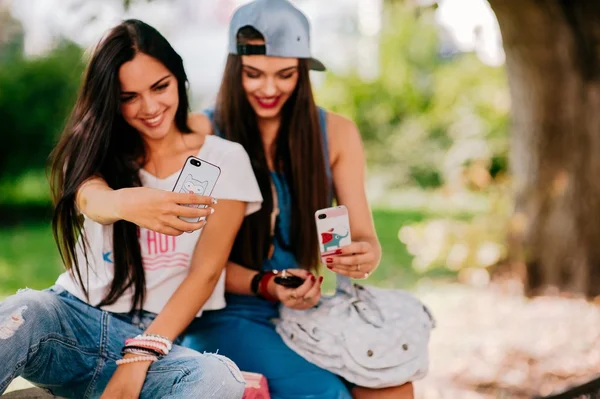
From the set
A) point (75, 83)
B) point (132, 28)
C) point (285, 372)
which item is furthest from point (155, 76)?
point (75, 83)

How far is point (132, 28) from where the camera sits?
260cm

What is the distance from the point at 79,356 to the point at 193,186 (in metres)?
0.60

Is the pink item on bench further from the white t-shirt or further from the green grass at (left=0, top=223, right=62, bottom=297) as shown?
the green grass at (left=0, top=223, right=62, bottom=297)

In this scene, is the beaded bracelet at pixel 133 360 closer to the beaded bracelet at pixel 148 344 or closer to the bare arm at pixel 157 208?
the beaded bracelet at pixel 148 344

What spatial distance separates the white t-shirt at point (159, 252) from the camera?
2.61 m

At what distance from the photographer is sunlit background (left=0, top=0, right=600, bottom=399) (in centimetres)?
493

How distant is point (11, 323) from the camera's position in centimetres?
221

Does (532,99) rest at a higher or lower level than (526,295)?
higher

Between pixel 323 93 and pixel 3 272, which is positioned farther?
pixel 323 93

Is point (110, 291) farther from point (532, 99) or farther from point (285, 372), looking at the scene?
point (532, 99)

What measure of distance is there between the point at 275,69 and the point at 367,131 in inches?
361

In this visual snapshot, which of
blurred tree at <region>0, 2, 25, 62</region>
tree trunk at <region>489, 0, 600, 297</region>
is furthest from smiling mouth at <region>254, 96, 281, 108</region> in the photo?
blurred tree at <region>0, 2, 25, 62</region>

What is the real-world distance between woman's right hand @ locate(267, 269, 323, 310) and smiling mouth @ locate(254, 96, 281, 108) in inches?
Answer: 25.2

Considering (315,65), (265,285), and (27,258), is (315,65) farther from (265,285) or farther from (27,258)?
(27,258)
